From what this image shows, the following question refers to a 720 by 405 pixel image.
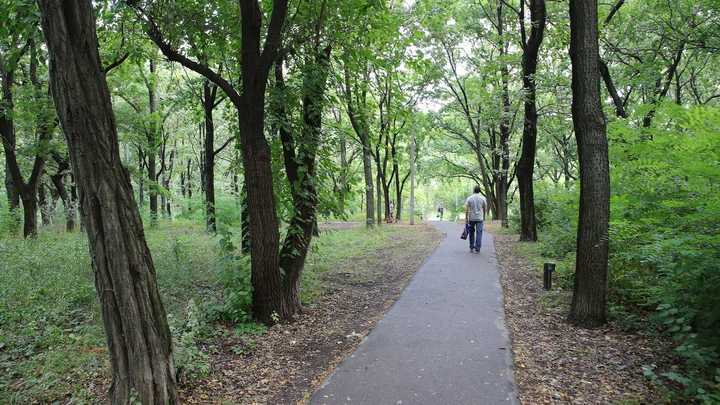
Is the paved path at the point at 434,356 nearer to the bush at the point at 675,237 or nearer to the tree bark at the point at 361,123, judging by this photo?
the bush at the point at 675,237

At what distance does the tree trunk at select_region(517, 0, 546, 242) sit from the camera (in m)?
12.5

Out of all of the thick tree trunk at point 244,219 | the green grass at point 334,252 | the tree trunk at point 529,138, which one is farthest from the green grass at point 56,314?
Result: the tree trunk at point 529,138

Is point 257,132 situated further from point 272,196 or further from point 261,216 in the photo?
point 261,216

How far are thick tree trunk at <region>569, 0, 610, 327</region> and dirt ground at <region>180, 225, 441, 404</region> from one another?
10.2 feet

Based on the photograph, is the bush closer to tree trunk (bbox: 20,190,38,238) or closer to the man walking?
the man walking

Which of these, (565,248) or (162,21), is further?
(565,248)

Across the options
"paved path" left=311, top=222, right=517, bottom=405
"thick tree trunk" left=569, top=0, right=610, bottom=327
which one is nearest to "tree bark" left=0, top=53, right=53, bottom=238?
"paved path" left=311, top=222, right=517, bottom=405

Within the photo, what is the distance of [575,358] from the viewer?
15.6ft

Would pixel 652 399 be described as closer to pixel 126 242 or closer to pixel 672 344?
pixel 672 344

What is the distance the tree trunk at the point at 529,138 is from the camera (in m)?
12.5

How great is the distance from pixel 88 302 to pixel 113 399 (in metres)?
3.50

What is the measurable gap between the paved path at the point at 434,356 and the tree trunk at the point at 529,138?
6.32 m

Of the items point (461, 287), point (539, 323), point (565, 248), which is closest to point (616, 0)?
point (565, 248)

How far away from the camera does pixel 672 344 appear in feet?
15.1
